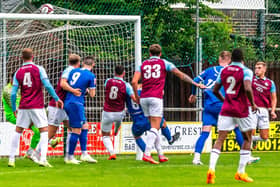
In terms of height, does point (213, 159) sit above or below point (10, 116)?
below

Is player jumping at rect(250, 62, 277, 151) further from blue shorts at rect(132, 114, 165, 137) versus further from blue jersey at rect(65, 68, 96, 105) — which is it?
blue jersey at rect(65, 68, 96, 105)

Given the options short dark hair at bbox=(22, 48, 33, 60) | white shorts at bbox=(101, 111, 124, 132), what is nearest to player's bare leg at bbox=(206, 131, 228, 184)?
short dark hair at bbox=(22, 48, 33, 60)

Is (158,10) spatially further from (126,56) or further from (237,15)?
(237,15)

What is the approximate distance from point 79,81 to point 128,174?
3.02m

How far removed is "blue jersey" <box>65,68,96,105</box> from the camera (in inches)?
607

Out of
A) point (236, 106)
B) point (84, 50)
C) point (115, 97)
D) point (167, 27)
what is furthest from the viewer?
point (167, 27)

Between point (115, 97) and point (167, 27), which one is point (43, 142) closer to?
point (115, 97)

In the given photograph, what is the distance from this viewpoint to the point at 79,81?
15.4 metres

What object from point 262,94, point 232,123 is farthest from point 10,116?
point 232,123

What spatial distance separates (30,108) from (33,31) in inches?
279

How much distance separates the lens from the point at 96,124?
1941cm

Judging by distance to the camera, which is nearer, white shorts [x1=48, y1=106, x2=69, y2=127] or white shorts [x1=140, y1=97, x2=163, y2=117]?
white shorts [x1=140, y1=97, x2=163, y2=117]

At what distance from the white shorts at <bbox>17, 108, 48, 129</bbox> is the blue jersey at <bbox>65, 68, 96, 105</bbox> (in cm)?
112

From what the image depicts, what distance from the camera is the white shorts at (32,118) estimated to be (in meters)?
14.3
